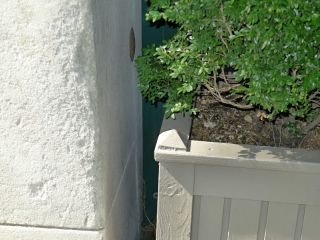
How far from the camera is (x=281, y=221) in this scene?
61.7 inches

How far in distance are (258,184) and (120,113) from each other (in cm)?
54

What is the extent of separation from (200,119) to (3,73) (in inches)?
27.4

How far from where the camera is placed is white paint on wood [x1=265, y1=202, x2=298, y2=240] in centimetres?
155

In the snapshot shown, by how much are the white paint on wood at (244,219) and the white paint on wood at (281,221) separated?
0.04 m

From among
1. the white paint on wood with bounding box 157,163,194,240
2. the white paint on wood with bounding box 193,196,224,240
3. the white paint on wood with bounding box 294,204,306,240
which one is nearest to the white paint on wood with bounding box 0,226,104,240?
the white paint on wood with bounding box 157,163,194,240

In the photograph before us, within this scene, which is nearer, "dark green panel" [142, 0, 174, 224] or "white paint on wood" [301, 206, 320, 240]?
"white paint on wood" [301, 206, 320, 240]

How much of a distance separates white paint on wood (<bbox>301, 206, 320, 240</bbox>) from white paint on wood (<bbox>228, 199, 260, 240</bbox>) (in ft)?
0.48

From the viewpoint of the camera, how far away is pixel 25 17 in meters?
1.34

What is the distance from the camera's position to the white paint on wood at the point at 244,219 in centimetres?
156

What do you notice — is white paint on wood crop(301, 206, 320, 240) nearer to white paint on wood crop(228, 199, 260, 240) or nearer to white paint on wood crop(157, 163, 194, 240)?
white paint on wood crop(228, 199, 260, 240)

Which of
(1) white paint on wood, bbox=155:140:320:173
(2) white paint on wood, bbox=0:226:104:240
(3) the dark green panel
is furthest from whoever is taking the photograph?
(3) the dark green panel

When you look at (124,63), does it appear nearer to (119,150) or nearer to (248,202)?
(119,150)

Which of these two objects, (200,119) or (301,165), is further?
(200,119)

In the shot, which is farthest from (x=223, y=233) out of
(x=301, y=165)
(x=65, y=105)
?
Result: (x=65, y=105)
